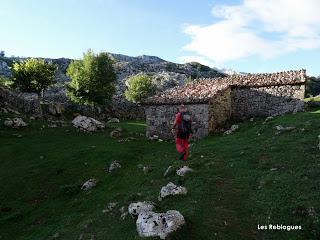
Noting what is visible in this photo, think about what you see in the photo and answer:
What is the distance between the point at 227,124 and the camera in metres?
34.2

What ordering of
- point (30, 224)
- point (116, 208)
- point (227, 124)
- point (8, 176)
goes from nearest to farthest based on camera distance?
point (116, 208) < point (30, 224) < point (8, 176) < point (227, 124)

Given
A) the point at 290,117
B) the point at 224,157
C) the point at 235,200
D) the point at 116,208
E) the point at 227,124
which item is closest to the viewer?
the point at 235,200

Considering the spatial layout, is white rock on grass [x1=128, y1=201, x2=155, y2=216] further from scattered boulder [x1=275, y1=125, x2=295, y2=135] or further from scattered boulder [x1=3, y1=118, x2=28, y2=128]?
scattered boulder [x1=3, y1=118, x2=28, y2=128]

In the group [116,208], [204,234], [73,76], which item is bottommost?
[116,208]

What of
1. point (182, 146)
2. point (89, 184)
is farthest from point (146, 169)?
point (89, 184)

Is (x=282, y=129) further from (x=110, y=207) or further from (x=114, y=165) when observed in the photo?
(x=110, y=207)

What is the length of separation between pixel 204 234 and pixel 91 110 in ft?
162

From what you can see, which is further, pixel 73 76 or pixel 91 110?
pixel 91 110

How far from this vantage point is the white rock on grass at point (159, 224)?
10.3 meters

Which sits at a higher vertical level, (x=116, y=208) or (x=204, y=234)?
(x=204, y=234)

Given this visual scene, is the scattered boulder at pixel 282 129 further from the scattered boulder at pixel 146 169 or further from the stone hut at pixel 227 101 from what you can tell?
the scattered boulder at pixel 146 169

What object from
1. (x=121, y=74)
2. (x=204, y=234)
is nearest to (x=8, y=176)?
(x=204, y=234)

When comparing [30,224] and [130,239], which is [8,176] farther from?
[130,239]

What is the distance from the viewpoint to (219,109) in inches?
1305
